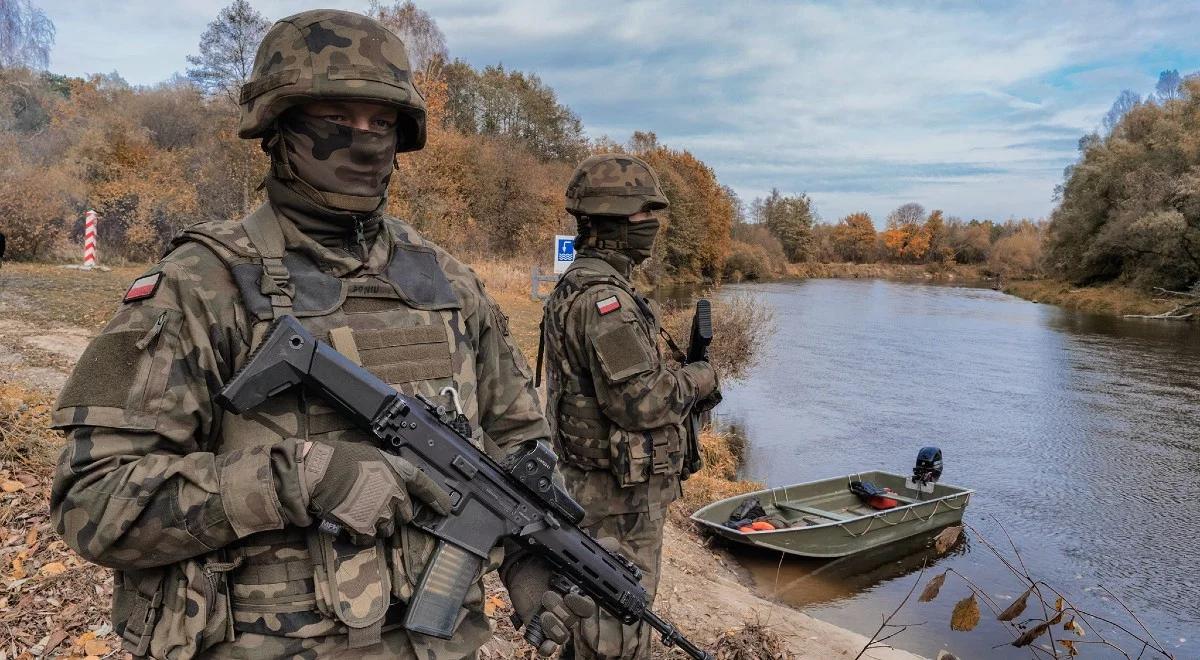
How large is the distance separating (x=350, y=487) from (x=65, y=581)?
11.1ft

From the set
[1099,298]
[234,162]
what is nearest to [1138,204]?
[1099,298]

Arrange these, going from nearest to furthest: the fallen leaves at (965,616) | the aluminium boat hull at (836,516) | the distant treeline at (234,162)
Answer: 1. the fallen leaves at (965,616)
2. the aluminium boat hull at (836,516)
3. the distant treeline at (234,162)

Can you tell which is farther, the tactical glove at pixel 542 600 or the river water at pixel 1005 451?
the river water at pixel 1005 451

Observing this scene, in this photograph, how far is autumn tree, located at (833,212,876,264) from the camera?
80.7m

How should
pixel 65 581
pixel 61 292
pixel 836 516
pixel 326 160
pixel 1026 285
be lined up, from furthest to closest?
pixel 1026 285
pixel 61 292
pixel 836 516
pixel 65 581
pixel 326 160

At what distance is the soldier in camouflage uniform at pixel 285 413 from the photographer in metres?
1.56

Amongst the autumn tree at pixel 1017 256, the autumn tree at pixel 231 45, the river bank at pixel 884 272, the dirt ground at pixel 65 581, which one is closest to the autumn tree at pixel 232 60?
the autumn tree at pixel 231 45

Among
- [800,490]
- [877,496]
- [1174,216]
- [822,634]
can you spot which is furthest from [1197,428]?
[1174,216]

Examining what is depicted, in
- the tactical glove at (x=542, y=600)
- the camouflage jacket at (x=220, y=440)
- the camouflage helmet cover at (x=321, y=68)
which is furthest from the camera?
the tactical glove at (x=542, y=600)

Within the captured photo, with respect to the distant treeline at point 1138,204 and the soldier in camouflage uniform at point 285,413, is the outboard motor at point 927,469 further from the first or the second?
the distant treeline at point 1138,204

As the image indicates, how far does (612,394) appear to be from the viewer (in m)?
3.57

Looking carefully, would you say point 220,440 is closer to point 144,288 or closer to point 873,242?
point 144,288

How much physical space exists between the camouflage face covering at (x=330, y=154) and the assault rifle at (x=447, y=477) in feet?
1.28

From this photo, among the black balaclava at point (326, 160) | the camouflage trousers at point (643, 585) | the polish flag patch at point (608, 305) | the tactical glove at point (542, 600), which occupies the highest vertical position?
the black balaclava at point (326, 160)
